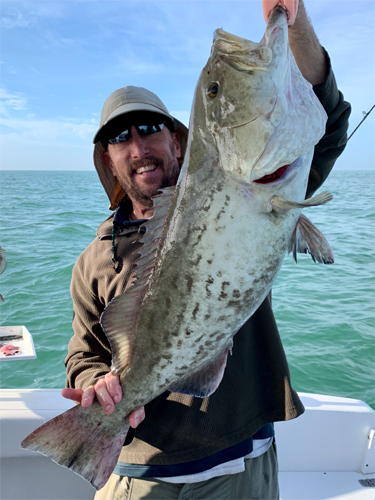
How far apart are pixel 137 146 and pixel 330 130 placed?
1215 millimetres

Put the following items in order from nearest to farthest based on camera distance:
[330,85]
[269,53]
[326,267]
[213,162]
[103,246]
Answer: [269,53], [213,162], [330,85], [103,246], [326,267]

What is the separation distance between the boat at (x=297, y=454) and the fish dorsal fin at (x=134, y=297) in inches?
64.0

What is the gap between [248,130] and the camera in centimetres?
151

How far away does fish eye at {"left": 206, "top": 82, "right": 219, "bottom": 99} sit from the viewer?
1585 millimetres

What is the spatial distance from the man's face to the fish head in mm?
1010

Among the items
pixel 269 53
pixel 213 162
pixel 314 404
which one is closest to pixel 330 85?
pixel 269 53

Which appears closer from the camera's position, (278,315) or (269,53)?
(269,53)

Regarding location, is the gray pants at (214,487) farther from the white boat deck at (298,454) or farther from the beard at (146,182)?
the beard at (146,182)

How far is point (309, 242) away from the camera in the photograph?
166cm

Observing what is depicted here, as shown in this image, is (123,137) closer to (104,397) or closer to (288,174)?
(288,174)

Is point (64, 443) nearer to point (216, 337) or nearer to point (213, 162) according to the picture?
point (216, 337)

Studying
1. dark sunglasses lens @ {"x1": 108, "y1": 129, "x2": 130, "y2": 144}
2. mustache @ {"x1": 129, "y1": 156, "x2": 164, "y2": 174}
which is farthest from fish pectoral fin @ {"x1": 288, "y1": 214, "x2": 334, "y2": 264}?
dark sunglasses lens @ {"x1": 108, "y1": 129, "x2": 130, "y2": 144}

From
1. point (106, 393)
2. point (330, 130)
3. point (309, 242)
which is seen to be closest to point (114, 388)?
point (106, 393)

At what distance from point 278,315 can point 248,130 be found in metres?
8.14
